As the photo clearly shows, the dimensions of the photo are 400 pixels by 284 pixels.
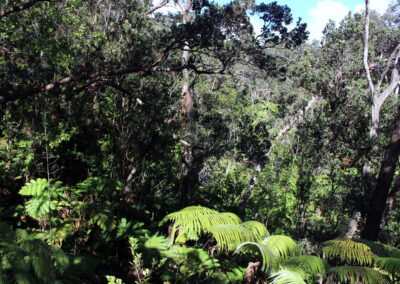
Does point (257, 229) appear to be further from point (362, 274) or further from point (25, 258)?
point (25, 258)

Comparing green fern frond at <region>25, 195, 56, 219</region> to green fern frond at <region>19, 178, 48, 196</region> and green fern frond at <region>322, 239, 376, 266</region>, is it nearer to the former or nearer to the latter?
green fern frond at <region>19, 178, 48, 196</region>

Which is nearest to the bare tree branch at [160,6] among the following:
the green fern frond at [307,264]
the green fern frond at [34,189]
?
the green fern frond at [34,189]

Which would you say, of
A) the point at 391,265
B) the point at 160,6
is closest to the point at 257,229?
the point at 391,265

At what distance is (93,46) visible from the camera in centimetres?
629

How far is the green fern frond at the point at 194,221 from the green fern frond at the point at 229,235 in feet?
0.48

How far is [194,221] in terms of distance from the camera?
10.3ft

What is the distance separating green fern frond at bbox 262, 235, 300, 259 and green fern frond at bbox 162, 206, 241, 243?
505mm

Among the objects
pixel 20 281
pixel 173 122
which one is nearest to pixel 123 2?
pixel 173 122

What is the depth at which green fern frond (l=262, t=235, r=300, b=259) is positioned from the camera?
3.21 metres

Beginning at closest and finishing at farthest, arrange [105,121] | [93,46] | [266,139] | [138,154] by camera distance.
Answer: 1. [138,154]
2. [105,121]
3. [266,139]
4. [93,46]

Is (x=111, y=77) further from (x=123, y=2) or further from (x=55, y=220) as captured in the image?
(x=123, y=2)

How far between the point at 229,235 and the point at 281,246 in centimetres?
71

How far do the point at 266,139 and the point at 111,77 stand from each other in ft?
10.9

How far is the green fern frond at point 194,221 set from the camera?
3088mm
